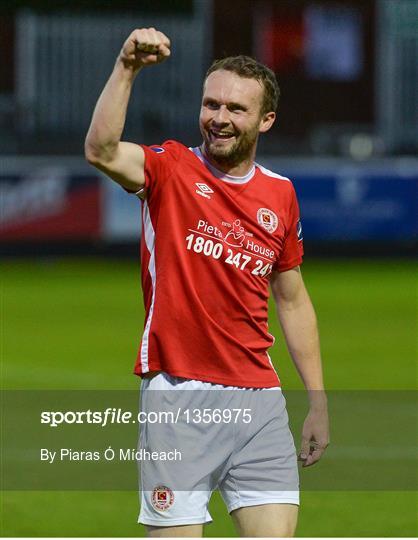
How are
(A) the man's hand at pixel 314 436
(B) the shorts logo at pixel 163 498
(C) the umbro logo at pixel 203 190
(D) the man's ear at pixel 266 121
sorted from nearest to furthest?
1. (B) the shorts logo at pixel 163 498
2. (C) the umbro logo at pixel 203 190
3. (D) the man's ear at pixel 266 121
4. (A) the man's hand at pixel 314 436

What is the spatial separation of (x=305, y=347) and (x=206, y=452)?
0.72 m

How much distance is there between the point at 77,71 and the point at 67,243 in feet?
23.1

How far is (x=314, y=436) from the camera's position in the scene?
5660 mm

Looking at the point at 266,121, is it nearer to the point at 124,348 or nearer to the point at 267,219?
the point at 267,219

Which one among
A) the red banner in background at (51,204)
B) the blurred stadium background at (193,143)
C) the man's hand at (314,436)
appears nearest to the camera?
the man's hand at (314,436)

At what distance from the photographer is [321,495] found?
9.18 metres

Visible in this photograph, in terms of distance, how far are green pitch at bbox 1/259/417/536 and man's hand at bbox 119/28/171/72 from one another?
12.5 feet

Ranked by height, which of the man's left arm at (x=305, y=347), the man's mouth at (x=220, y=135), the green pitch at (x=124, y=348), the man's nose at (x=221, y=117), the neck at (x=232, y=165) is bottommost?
the green pitch at (x=124, y=348)

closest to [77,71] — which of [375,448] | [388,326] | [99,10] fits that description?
[99,10]

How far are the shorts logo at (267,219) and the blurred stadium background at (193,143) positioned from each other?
10.0 ft

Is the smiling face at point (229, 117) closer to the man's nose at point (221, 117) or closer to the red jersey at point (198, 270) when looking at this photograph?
the man's nose at point (221, 117)

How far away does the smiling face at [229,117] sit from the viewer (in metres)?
5.19

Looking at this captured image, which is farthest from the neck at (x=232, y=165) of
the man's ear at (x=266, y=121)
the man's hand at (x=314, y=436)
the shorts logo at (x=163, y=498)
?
the shorts logo at (x=163, y=498)

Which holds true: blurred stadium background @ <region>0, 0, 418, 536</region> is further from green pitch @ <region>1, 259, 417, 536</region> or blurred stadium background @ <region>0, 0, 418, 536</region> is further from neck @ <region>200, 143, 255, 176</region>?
neck @ <region>200, 143, 255, 176</region>
